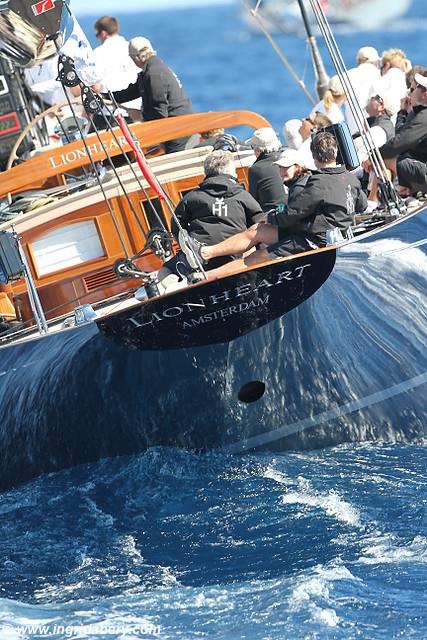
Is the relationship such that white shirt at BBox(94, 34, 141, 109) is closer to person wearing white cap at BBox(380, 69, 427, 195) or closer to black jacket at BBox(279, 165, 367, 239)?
person wearing white cap at BBox(380, 69, 427, 195)

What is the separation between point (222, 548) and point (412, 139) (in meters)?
3.58

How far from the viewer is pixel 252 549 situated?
25.5ft

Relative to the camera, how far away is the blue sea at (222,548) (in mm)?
6887

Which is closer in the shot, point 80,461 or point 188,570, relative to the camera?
point 188,570

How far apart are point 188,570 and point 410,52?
3683 cm

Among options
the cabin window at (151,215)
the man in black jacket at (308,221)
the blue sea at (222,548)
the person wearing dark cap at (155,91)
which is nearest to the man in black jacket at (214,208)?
the man in black jacket at (308,221)

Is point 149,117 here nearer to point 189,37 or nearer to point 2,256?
point 2,256

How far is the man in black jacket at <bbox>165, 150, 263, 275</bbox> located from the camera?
870 centimetres

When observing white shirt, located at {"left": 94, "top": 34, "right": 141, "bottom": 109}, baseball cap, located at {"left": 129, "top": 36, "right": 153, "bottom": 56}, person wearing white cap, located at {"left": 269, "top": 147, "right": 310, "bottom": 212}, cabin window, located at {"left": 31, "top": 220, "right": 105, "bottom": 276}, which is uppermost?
white shirt, located at {"left": 94, "top": 34, "right": 141, "bottom": 109}

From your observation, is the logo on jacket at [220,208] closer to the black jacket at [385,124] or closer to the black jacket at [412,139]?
the black jacket at [412,139]

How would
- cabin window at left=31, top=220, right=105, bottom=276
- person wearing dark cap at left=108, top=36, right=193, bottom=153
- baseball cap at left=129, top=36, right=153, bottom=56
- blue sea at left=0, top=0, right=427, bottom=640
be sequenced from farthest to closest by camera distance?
1. baseball cap at left=129, top=36, right=153, bottom=56
2. person wearing dark cap at left=108, top=36, right=193, bottom=153
3. cabin window at left=31, top=220, right=105, bottom=276
4. blue sea at left=0, top=0, right=427, bottom=640

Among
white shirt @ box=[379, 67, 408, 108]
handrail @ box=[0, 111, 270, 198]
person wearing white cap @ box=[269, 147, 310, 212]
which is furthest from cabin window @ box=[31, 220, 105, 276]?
white shirt @ box=[379, 67, 408, 108]

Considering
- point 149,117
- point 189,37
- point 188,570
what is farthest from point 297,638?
point 189,37

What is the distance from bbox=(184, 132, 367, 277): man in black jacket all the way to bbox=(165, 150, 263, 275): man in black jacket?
0.38ft
